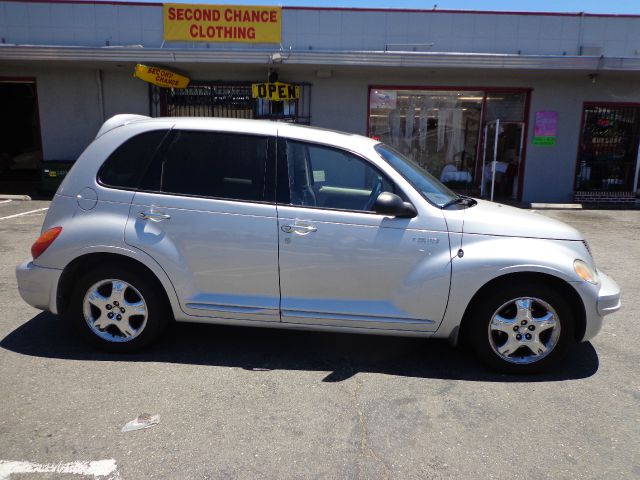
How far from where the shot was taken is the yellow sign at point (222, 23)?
1309 cm

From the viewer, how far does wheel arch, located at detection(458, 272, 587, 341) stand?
150 inches

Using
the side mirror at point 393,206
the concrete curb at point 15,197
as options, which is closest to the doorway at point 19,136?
the concrete curb at point 15,197

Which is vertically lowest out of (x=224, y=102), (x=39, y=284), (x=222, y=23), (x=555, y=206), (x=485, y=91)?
(x=555, y=206)

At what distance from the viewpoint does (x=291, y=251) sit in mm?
3832

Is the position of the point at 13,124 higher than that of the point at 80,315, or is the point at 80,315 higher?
the point at 13,124

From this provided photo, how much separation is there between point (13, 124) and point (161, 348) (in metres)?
17.5

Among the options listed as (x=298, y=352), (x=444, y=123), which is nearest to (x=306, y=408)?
(x=298, y=352)

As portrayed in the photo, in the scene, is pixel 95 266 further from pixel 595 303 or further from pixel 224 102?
pixel 224 102

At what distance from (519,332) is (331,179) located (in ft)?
5.99

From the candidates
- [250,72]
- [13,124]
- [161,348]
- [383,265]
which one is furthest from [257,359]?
[13,124]

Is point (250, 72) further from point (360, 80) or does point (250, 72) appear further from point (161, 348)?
point (161, 348)

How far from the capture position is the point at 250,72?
1354cm

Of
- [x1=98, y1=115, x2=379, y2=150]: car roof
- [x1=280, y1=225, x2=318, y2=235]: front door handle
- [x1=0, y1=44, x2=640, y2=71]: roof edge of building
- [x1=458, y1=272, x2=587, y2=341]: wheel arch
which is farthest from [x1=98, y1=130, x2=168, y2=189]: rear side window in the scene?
[x1=0, y1=44, x2=640, y2=71]: roof edge of building

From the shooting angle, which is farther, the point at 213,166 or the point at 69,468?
the point at 213,166
